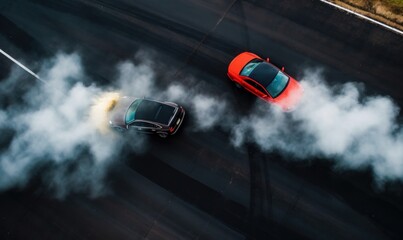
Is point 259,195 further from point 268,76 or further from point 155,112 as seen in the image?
point 155,112

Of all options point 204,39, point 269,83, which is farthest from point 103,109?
point 269,83

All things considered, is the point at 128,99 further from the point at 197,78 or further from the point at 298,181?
the point at 298,181

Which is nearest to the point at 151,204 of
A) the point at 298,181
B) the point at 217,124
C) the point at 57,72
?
the point at 217,124

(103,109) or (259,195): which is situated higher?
(103,109)

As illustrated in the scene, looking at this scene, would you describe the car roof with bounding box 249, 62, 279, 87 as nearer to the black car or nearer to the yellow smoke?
the black car

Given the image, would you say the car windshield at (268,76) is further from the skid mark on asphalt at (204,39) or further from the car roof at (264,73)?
the skid mark on asphalt at (204,39)

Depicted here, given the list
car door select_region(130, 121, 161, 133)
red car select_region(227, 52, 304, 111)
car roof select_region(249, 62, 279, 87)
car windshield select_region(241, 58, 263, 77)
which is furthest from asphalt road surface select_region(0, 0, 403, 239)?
car roof select_region(249, 62, 279, 87)
